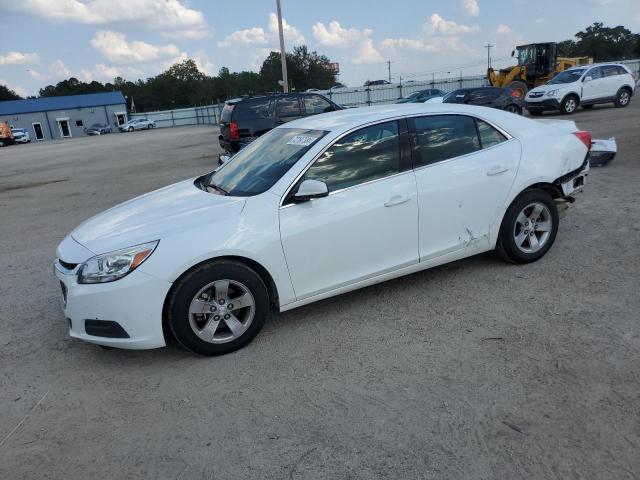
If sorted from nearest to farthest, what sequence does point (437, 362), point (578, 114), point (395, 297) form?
1. point (437, 362)
2. point (395, 297)
3. point (578, 114)

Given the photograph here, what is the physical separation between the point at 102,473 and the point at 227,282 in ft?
4.55

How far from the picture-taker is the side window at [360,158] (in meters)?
3.96

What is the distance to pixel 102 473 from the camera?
8.65ft

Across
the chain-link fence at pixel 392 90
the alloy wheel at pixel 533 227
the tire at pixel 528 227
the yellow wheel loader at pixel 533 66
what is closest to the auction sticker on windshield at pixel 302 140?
the tire at pixel 528 227

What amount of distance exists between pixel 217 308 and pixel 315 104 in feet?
36.6

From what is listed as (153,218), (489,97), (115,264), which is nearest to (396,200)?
(153,218)

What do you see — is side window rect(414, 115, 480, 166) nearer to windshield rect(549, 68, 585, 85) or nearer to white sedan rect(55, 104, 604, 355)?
white sedan rect(55, 104, 604, 355)

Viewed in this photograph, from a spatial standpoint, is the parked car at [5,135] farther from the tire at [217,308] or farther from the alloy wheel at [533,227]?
the alloy wheel at [533,227]

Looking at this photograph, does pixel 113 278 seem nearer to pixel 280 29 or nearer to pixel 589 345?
pixel 589 345

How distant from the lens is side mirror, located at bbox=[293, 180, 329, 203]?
3.69 m

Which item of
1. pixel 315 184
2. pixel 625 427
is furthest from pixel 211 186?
pixel 625 427

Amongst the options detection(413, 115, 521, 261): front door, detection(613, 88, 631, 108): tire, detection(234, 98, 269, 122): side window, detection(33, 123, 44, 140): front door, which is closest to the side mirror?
detection(413, 115, 521, 261): front door

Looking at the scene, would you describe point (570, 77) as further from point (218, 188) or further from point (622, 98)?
point (218, 188)

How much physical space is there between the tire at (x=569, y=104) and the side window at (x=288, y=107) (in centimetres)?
1195
